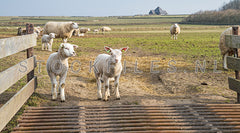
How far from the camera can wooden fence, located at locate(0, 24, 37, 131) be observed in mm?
4609

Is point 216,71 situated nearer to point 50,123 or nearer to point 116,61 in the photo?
point 116,61

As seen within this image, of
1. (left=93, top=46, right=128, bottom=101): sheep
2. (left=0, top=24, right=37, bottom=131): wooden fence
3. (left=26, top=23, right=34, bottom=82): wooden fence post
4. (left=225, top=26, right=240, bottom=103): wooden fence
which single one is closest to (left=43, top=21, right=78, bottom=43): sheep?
(left=26, top=23, right=34, bottom=82): wooden fence post

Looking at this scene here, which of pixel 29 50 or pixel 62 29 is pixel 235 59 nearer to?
pixel 29 50

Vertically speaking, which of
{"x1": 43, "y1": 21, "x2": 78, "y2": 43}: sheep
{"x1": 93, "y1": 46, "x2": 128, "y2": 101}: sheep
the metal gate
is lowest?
the metal gate

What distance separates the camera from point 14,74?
17.7 ft

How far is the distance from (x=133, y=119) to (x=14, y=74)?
2.52 m

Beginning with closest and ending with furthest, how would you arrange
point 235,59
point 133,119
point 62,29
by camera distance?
point 133,119 < point 235,59 < point 62,29

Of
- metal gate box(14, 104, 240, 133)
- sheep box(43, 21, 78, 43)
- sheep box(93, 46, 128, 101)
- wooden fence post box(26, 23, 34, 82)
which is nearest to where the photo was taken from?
metal gate box(14, 104, 240, 133)

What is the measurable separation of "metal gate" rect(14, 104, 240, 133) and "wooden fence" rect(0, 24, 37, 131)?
400 mm

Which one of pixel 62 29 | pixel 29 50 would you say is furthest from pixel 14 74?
pixel 62 29

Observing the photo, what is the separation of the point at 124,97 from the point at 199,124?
292cm

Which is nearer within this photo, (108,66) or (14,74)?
(14,74)

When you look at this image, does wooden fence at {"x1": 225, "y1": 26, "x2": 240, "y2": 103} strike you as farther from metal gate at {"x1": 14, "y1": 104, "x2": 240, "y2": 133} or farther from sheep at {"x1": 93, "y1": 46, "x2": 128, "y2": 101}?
sheep at {"x1": 93, "y1": 46, "x2": 128, "y2": 101}

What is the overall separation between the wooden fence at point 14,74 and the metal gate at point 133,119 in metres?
0.40
